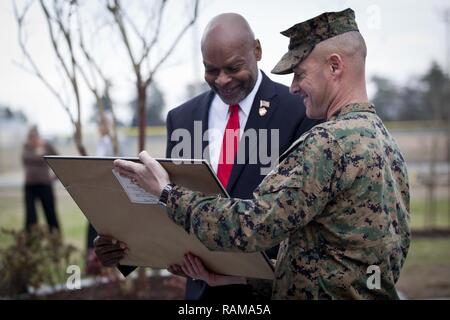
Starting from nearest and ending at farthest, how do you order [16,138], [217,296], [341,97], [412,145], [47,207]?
[341,97], [217,296], [47,207], [412,145], [16,138]

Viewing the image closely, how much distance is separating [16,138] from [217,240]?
1243 centimetres

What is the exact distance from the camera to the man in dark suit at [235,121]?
2.52 m

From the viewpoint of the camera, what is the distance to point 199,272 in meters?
2.19

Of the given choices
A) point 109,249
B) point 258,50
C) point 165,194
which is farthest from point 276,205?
point 258,50

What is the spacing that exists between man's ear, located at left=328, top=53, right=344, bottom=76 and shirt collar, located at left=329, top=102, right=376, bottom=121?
0.11 meters

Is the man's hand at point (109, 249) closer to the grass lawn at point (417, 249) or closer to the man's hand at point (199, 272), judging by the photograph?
the man's hand at point (199, 272)

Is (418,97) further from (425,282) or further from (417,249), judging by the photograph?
(425,282)

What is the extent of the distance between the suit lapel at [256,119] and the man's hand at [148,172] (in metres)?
0.71

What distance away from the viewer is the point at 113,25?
13.9ft

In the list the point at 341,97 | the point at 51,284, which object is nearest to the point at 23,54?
the point at 51,284

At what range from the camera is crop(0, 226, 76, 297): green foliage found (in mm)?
4543

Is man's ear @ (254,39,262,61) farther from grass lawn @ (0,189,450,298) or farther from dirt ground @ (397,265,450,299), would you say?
dirt ground @ (397,265,450,299)

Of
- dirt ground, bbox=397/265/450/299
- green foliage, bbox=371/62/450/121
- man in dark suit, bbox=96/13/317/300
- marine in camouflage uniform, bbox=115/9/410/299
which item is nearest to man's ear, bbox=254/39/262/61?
man in dark suit, bbox=96/13/317/300
